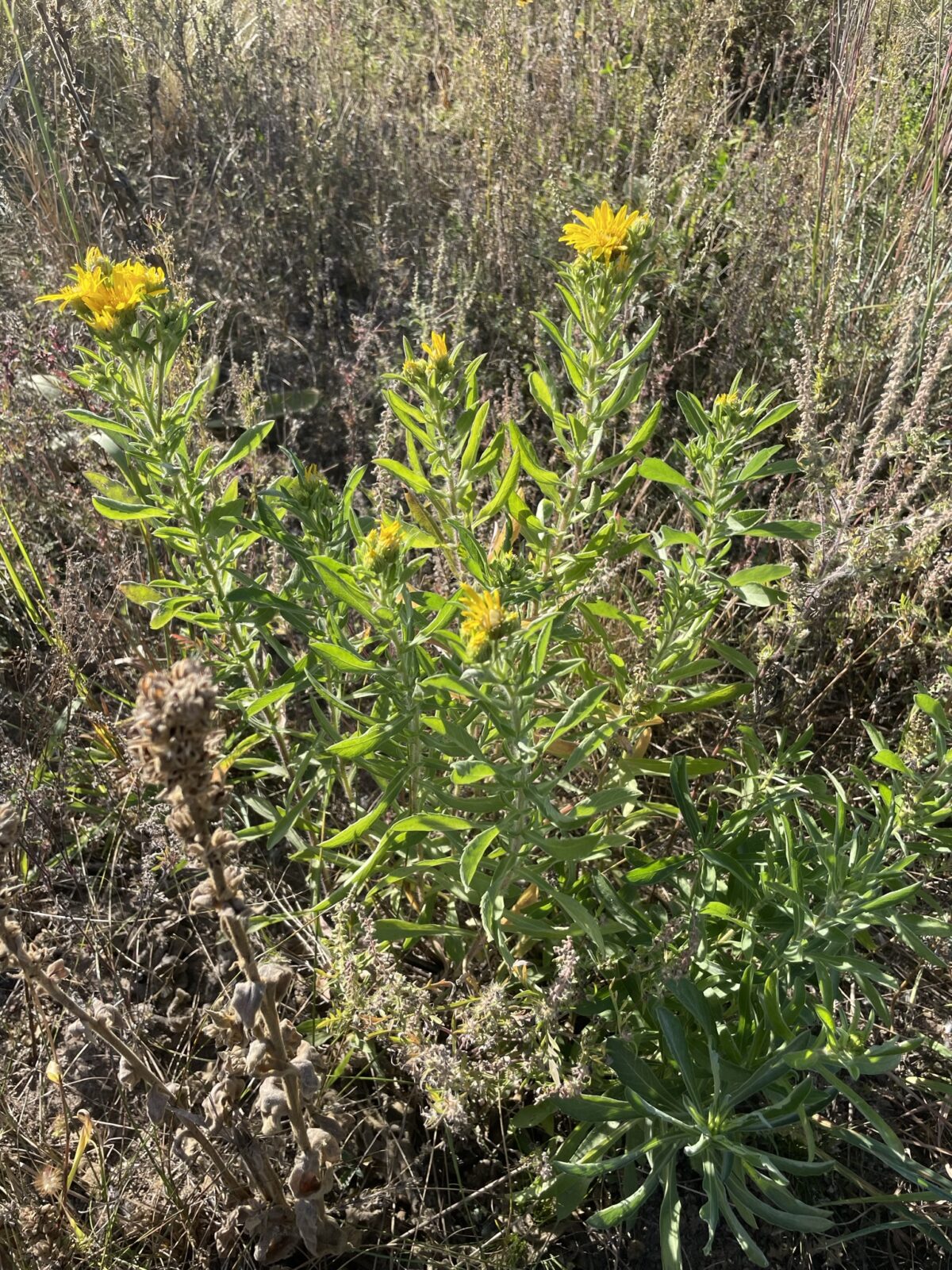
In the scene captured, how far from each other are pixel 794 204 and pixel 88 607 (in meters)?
2.97

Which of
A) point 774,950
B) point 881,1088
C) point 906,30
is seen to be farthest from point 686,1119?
point 906,30

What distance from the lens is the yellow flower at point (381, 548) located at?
5.27ft

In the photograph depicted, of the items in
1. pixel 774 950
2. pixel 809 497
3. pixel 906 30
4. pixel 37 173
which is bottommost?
pixel 774 950

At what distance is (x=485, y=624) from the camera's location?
1.43 metres

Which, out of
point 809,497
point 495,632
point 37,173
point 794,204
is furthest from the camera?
point 794,204

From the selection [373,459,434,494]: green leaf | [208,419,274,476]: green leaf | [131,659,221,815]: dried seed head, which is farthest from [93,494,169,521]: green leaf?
[131,659,221,815]: dried seed head

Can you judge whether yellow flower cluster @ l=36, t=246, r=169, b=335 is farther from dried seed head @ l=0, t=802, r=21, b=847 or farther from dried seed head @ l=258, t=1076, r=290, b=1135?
dried seed head @ l=258, t=1076, r=290, b=1135

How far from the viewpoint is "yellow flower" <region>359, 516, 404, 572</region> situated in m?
1.61

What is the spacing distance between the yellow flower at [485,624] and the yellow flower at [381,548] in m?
0.23

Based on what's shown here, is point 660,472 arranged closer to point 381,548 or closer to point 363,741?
point 381,548

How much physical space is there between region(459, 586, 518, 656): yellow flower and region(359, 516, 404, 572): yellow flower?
0.23 meters

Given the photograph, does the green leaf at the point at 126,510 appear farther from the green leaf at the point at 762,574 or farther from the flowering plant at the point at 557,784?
the green leaf at the point at 762,574

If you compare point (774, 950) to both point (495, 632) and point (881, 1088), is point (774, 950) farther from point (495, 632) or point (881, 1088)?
point (495, 632)

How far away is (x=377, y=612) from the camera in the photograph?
168 centimetres
